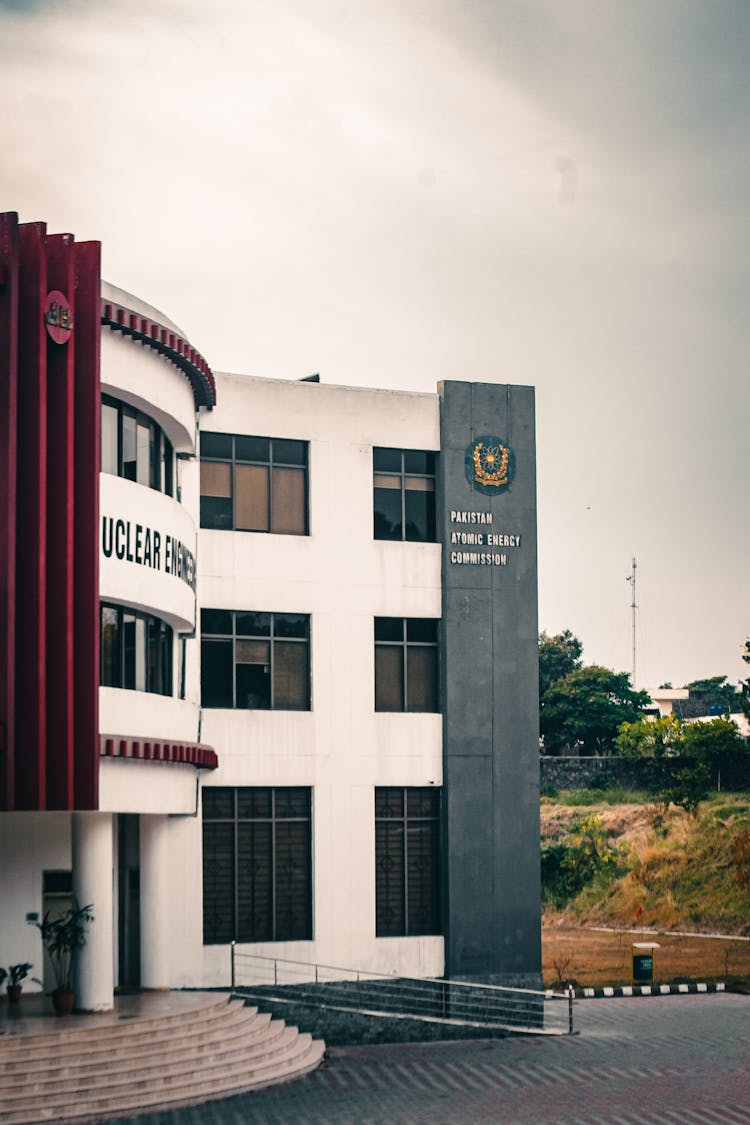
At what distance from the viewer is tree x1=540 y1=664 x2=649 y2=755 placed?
84312mm

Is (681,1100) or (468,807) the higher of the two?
(468,807)

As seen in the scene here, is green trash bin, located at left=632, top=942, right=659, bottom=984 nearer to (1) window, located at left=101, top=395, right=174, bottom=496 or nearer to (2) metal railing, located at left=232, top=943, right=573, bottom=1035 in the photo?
(2) metal railing, located at left=232, top=943, right=573, bottom=1035

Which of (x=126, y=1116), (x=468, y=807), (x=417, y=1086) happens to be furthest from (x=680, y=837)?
(x=126, y=1116)

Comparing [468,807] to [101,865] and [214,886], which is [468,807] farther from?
[101,865]

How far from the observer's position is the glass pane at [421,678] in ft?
102

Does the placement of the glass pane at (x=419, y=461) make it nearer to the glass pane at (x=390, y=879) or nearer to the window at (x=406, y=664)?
the window at (x=406, y=664)

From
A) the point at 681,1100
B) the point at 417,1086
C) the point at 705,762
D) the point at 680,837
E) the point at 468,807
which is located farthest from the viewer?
the point at 705,762

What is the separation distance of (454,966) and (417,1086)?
564 centimetres

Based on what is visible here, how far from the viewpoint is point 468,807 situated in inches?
1217

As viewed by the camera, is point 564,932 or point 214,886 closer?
point 214,886

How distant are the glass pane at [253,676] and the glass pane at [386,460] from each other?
14.7ft

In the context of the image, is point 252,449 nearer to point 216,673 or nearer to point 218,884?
point 216,673

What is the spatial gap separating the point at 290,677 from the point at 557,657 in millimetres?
74142

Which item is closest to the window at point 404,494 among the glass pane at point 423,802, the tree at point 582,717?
the glass pane at point 423,802
